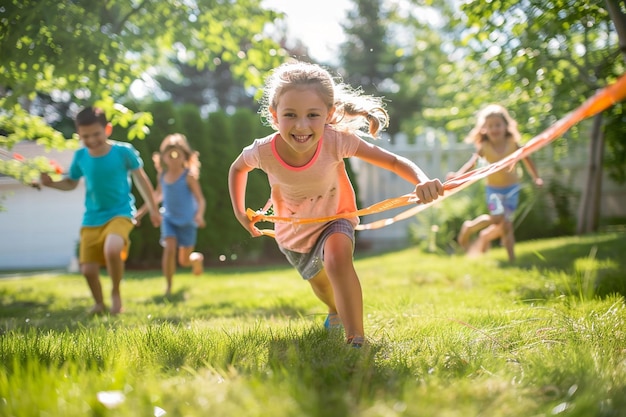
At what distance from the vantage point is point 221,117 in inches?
455

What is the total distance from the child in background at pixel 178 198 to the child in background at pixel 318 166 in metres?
3.57

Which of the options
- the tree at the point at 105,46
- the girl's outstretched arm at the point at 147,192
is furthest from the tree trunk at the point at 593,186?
the girl's outstretched arm at the point at 147,192

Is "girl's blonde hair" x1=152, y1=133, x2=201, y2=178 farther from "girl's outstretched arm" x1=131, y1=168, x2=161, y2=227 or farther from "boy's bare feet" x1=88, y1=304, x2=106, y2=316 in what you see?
"boy's bare feet" x1=88, y1=304, x2=106, y2=316

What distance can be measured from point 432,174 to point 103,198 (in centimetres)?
838

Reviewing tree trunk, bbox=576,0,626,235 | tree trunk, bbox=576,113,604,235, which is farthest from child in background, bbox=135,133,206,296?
tree trunk, bbox=576,113,604,235

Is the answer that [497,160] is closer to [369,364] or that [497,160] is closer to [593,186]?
[593,186]

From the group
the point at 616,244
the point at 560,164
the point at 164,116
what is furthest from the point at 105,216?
the point at 560,164

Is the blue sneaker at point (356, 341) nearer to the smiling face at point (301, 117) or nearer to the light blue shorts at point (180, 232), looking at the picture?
the smiling face at point (301, 117)

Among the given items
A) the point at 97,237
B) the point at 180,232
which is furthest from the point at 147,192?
the point at 180,232

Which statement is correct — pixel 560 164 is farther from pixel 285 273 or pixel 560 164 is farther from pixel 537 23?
pixel 537 23

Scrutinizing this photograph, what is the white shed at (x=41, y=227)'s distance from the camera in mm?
13727

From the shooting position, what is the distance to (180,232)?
7.14 meters

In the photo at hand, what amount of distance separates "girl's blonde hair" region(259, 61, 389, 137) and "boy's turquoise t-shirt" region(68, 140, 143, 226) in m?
2.07

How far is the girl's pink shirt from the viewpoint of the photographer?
10.7ft
